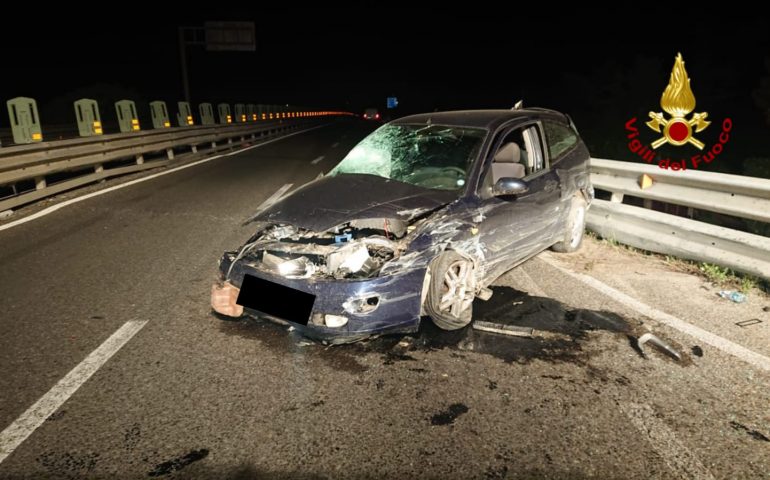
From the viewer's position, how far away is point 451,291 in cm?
399

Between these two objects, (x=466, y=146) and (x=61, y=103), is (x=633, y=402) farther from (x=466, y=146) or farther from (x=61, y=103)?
(x=61, y=103)

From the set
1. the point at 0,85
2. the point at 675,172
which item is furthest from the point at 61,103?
the point at 675,172

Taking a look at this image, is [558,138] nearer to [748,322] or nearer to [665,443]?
[748,322]

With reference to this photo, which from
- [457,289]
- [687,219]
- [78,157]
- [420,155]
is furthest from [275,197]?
[687,219]

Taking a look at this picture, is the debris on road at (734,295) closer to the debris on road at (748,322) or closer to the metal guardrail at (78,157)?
the debris on road at (748,322)

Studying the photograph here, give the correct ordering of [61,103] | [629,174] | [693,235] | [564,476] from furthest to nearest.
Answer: [61,103] < [629,174] < [693,235] < [564,476]

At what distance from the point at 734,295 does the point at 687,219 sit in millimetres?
1091

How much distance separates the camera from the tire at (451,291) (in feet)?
12.6

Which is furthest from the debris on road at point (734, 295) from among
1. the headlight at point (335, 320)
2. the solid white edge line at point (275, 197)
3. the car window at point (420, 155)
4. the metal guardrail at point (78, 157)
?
the metal guardrail at point (78, 157)

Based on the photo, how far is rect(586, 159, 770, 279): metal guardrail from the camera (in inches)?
197

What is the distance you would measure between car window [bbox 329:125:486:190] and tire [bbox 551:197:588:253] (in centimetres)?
185

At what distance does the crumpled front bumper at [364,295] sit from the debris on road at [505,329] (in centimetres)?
60

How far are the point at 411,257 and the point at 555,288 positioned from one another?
1943 millimetres

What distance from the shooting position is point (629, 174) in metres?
6.55
